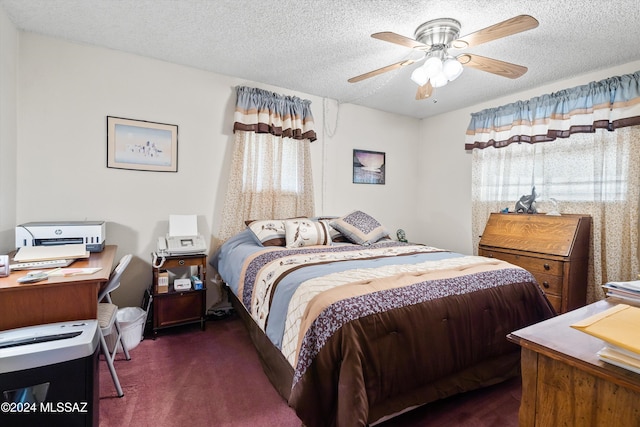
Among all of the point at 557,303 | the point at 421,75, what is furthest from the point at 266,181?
the point at 557,303

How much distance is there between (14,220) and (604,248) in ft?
16.2

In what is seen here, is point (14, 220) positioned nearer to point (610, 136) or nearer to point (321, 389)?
point (321, 389)

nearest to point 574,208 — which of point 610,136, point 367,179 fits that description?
point 610,136

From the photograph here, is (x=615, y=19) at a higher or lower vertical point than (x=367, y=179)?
higher

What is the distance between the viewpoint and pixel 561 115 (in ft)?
10.0

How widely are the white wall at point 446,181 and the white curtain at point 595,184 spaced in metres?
0.52

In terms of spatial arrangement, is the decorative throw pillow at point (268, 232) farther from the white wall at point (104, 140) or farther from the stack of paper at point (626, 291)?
the stack of paper at point (626, 291)

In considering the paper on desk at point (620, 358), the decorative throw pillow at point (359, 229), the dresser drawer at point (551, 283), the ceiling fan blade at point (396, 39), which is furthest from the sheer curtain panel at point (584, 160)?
the paper on desk at point (620, 358)

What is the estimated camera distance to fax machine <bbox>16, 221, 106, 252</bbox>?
201 cm

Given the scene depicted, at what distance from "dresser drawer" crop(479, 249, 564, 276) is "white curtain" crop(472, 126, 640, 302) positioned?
489mm

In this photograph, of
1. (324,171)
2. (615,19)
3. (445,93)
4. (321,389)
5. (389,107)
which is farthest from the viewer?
(389,107)

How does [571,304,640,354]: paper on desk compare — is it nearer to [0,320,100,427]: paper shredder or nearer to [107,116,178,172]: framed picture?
[0,320,100,427]: paper shredder

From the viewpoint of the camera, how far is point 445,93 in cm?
352

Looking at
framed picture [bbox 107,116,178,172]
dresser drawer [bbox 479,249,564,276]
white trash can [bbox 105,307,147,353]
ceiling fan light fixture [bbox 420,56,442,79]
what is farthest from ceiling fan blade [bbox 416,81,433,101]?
white trash can [bbox 105,307,147,353]
